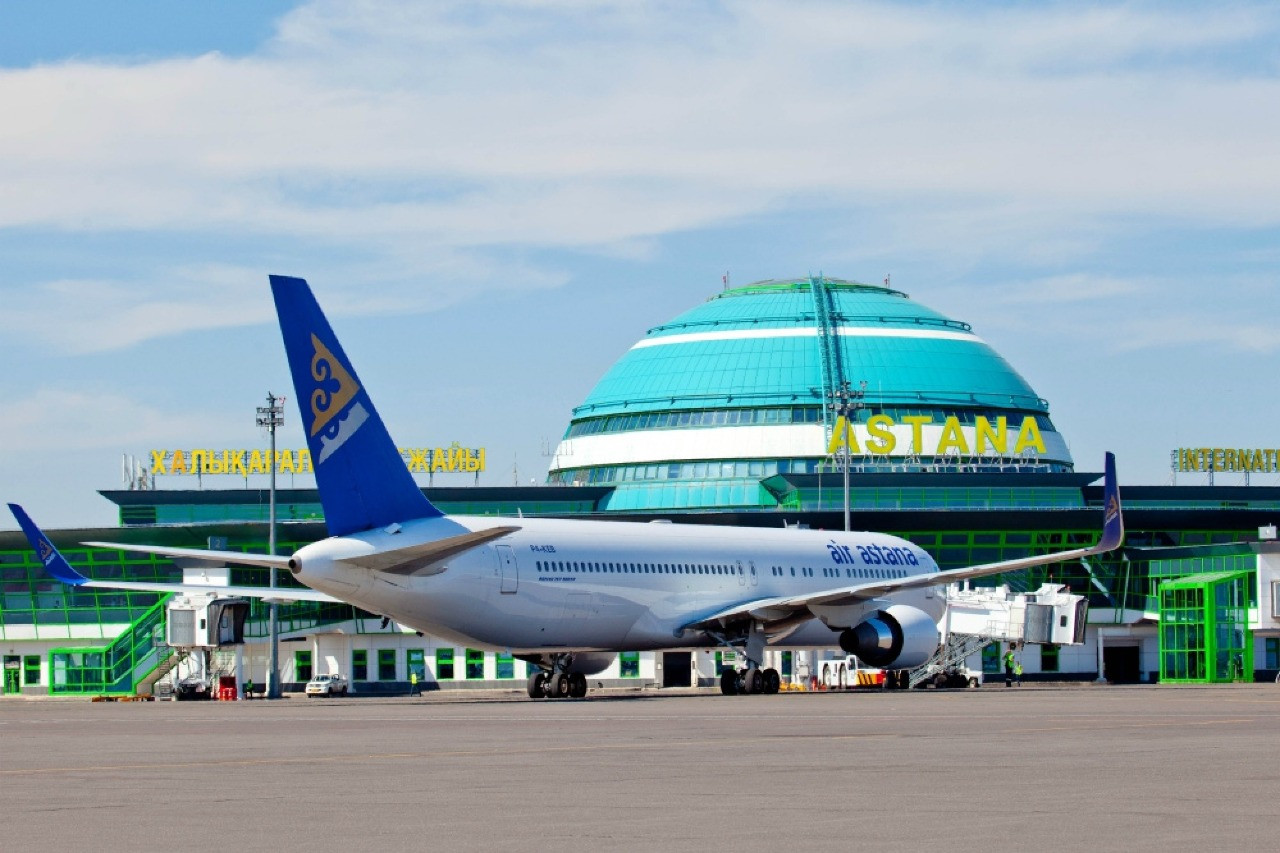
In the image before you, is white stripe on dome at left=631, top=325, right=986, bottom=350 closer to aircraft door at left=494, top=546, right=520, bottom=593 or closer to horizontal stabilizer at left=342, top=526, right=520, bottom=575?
aircraft door at left=494, top=546, right=520, bottom=593

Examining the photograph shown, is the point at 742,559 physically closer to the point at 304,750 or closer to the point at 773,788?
the point at 304,750

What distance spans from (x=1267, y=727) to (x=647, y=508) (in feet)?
239

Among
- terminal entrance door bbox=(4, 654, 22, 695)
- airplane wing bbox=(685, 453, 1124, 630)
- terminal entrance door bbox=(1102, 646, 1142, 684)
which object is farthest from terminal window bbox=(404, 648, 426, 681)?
airplane wing bbox=(685, 453, 1124, 630)

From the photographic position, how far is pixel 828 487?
9731 centimetres

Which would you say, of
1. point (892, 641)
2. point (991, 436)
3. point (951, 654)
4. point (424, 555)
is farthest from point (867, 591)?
point (991, 436)

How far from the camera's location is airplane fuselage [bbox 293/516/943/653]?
43375 mm

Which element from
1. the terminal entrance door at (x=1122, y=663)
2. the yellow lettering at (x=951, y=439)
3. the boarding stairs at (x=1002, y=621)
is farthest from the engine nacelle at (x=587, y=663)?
the yellow lettering at (x=951, y=439)

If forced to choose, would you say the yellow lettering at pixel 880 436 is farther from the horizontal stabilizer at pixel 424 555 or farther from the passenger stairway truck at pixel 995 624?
the horizontal stabilizer at pixel 424 555

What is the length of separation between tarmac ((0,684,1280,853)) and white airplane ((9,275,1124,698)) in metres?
10.2

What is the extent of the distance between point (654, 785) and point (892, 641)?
37.9m

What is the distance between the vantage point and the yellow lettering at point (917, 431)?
10119 cm

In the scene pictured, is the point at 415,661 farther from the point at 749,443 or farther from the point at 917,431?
the point at 917,431

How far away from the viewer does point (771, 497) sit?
326ft

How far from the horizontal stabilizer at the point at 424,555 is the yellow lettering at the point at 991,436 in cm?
6273
